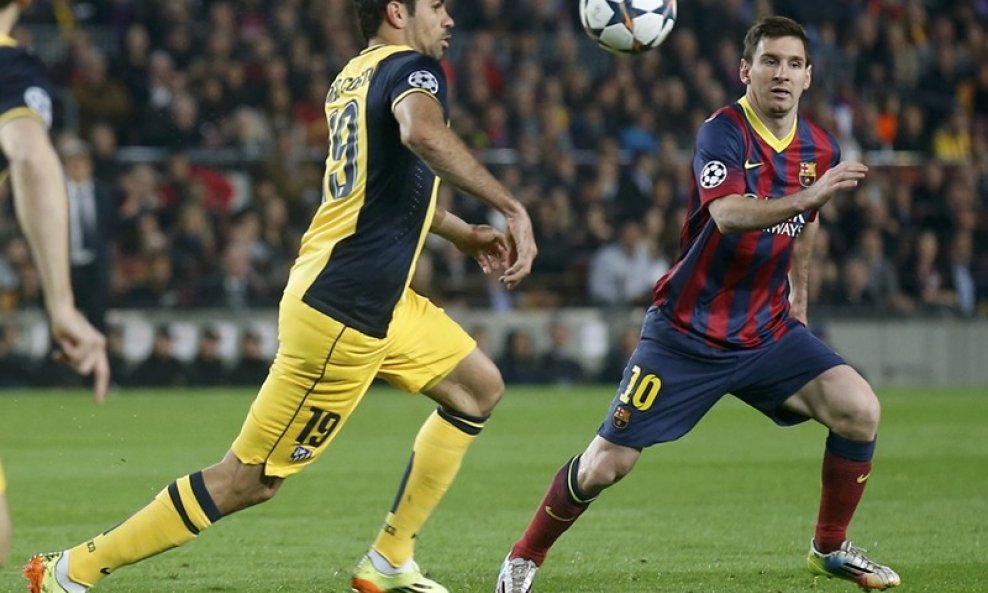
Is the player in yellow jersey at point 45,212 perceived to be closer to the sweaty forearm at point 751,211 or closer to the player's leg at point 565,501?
the player's leg at point 565,501

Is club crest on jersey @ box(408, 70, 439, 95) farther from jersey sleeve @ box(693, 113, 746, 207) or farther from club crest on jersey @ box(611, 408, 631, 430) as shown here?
club crest on jersey @ box(611, 408, 631, 430)

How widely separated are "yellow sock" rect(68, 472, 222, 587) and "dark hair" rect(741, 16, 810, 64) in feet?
9.39

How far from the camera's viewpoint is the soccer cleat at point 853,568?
21.6 ft

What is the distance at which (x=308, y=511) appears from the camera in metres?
9.24

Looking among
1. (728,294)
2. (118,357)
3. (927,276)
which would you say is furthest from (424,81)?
(927,276)

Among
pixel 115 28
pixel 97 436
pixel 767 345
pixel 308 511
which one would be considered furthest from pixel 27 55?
pixel 115 28

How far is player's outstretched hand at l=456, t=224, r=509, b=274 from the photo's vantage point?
6367 mm

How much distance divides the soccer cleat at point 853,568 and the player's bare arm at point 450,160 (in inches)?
81.9

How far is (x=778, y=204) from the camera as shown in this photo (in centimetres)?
620

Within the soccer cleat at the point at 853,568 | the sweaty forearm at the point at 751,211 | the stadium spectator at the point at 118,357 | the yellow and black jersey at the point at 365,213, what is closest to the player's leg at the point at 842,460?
the soccer cleat at the point at 853,568

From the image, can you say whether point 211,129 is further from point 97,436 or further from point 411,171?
point 411,171

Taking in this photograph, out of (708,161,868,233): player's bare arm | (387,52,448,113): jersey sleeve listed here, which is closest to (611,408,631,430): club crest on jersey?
(708,161,868,233): player's bare arm

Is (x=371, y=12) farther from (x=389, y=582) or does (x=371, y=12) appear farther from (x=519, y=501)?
(x=519, y=501)

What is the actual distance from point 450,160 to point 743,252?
1.70 m
